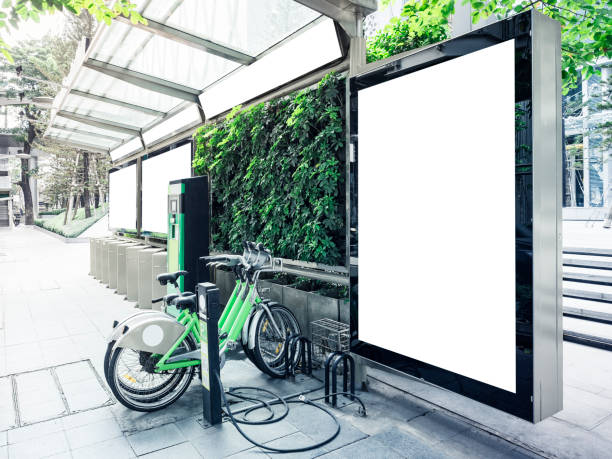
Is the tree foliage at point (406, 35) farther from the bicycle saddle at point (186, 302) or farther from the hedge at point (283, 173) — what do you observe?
the bicycle saddle at point (186, 302)

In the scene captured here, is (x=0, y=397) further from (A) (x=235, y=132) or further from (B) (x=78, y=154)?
(B) (x=78, y=154)

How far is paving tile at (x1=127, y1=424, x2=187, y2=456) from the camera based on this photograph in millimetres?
2807

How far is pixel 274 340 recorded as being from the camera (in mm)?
4074

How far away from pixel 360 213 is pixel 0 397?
10.8 ft

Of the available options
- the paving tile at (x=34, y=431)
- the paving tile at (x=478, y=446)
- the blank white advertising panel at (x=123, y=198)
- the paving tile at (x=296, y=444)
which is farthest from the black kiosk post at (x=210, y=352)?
the blank white advertising panel at (x=123, y=198)

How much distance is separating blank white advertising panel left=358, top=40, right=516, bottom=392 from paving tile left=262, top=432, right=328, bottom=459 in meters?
0.84

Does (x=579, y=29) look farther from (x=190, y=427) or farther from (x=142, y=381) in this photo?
(x=142, y=381)

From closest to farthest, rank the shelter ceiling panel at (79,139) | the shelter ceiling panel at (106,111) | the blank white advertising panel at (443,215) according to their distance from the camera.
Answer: the blank white advertising panel at (443,215)
the shelter ceiling panel at (106,111)
the shelter ceiling panel at (79,139)

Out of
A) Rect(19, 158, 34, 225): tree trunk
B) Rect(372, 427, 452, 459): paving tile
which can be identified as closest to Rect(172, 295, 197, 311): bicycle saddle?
Rect(372, 427, 452, 459): paving tile

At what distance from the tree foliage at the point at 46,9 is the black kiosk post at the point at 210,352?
107 inches

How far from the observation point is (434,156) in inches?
111

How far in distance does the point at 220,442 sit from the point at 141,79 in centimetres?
507

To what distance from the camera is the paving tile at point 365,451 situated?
2.65m

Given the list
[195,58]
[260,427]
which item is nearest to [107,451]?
[260,427]
